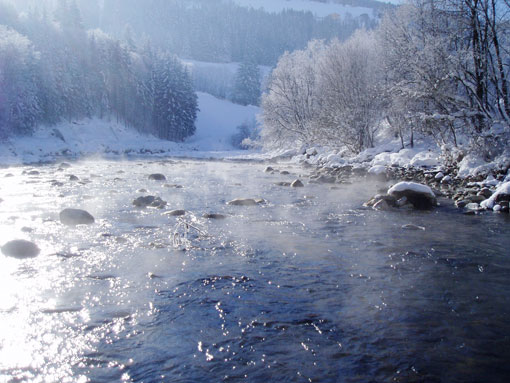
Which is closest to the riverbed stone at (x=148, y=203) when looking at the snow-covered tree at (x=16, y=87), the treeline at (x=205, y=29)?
the snow-covered tree at (x=16, y=87)

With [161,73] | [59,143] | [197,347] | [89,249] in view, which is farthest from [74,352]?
[161,73]

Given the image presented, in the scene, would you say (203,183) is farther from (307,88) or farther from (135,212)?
(307,88)

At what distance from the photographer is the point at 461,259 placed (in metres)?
6.74

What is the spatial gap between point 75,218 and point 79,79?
1882 inches

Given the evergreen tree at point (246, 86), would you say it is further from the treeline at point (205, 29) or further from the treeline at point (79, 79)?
the treeline at point (205, 29)

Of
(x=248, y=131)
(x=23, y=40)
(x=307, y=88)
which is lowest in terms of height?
(x=248, y=131)

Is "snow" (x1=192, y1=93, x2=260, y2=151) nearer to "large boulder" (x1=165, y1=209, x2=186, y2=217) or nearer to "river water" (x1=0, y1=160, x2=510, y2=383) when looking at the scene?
"large boulder" (x1=165, y1=209, x2=186, y2=217)

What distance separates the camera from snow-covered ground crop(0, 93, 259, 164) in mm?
36594

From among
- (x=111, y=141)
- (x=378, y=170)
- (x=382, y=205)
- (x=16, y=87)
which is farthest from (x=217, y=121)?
(x=382, y=205)

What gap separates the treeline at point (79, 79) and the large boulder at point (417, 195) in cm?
3693

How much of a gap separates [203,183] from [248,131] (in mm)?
48934

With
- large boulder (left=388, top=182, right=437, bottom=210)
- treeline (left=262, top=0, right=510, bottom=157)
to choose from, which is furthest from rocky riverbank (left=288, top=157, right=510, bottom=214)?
treeline (left=262, top=0, right=510, bottom=157)

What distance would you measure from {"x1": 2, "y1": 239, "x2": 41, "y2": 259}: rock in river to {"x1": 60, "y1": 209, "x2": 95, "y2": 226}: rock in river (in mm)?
2320

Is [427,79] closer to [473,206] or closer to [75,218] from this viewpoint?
[473,206]
